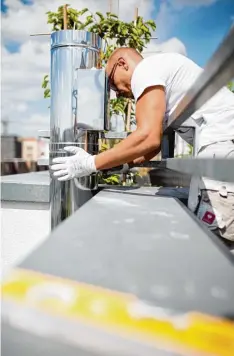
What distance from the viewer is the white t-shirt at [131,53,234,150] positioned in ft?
5.66

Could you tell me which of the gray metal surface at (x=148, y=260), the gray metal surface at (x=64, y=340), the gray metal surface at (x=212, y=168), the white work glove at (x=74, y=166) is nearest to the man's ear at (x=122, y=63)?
the white work glove at (x=74, y=166)

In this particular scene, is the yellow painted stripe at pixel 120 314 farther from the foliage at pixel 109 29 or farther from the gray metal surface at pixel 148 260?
the foliage at pixel 109 29

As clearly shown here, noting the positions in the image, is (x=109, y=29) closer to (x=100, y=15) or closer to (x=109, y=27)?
(x=109, y=27)

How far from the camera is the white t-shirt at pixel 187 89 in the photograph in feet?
5.66

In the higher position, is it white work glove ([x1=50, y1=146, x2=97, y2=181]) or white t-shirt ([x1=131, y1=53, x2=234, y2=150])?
white t-shirt ([x1=131, y1=53, x2=234, y2=150])

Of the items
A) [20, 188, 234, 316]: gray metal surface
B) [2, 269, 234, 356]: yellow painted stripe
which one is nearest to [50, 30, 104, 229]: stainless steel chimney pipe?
[20, 188, 234, 316]: gray metal surface

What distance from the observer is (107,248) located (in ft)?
2.32

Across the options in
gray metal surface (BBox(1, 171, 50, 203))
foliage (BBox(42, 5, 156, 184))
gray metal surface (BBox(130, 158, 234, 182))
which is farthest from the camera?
foliage (BBox(42, 5, 156, 184))

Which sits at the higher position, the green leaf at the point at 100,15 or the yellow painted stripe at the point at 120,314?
the green leaf at the point at 100,15

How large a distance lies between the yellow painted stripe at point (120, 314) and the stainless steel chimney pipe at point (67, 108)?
1.41 meters

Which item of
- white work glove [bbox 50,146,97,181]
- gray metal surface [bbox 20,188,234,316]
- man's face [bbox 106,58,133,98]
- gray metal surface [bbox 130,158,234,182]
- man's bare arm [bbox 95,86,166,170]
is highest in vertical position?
man's face [bbox 106,58,133,98]

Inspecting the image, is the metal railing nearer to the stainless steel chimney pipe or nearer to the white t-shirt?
the white t-shirt

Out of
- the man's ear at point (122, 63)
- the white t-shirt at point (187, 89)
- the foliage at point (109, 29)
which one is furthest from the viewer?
the foliage at point (109, 29)

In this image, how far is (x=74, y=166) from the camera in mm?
1814
